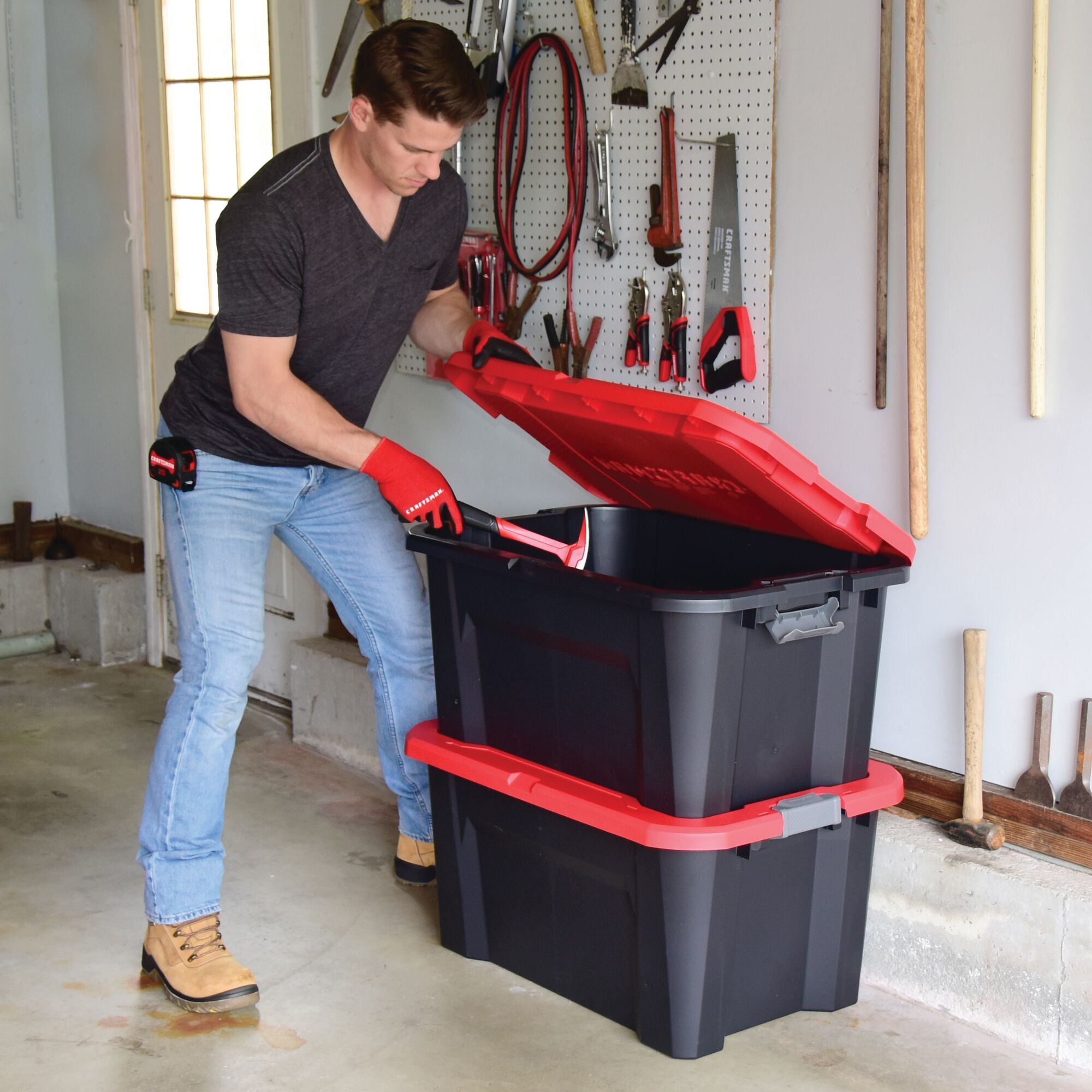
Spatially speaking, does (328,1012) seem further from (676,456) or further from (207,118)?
(207,118)

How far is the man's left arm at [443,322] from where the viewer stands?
2566 millimetres

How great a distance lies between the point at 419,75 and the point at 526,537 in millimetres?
753

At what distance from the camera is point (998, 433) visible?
2225 millimetres

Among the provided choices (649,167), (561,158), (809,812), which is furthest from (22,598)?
(809,812)

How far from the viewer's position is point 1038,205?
6.75 ft

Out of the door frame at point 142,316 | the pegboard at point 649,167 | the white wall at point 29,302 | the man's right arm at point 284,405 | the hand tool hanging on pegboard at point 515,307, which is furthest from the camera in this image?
the white wall at point 29,302

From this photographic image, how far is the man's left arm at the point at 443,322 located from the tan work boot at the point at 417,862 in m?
0.98

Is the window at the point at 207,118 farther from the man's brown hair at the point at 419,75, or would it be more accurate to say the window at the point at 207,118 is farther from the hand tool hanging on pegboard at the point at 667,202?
the man's brown hair at the point at 419,75

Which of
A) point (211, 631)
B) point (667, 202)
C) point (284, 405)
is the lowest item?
point (211, 631)

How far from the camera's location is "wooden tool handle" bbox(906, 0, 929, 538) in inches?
84.3

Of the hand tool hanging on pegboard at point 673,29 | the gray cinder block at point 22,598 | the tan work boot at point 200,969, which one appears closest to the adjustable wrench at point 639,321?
the hand tool hanging on pegboard at point 673,29

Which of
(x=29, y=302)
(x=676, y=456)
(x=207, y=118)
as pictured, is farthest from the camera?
(x=29, y=302)

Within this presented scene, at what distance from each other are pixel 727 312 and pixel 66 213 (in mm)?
2961

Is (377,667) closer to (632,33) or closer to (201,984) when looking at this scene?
(201,984)
